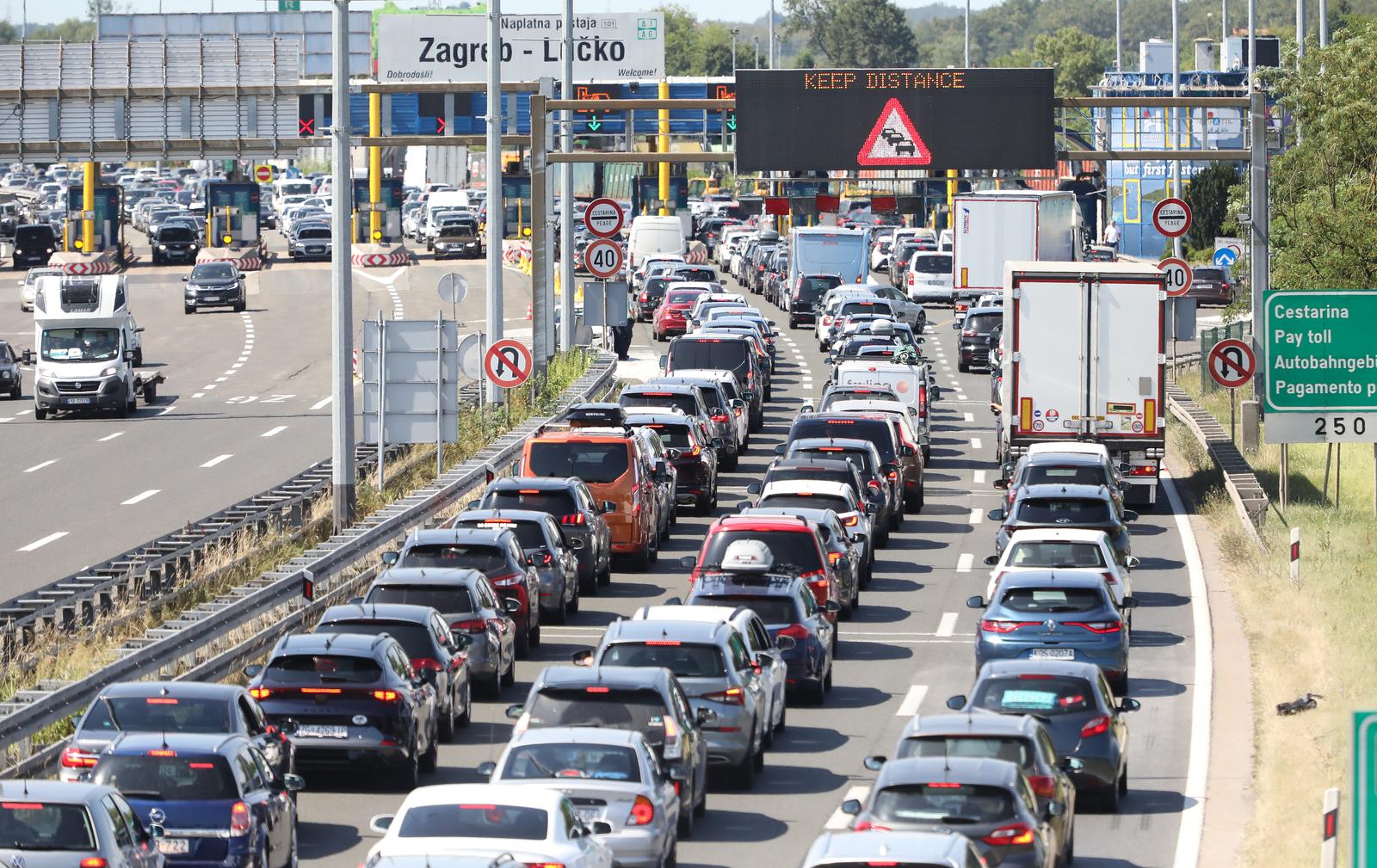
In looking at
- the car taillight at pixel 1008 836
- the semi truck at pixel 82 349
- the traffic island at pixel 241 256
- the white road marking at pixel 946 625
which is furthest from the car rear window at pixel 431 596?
the traffic island at pixel 241 256

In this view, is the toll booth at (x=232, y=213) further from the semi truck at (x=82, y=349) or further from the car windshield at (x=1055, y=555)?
the car windshield at (x=1055, y=555)

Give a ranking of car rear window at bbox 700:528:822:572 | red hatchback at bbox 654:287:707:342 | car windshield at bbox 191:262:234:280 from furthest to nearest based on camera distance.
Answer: car windshield at bbox 191:262:234:280 < red hatchback at bbox 654:287:707:342 < car rear window at bbox 700:528:822:572

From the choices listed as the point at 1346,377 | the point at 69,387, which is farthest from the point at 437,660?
the point at 69,387

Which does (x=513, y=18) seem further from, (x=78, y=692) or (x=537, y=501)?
(x=78, y=692)

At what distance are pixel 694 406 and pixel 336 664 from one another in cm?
2016

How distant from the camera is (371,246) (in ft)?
339

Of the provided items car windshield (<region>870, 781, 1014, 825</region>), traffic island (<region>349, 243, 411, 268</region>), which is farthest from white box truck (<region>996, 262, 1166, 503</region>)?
traffic island (<region>349, 243, 411, 268</region>)

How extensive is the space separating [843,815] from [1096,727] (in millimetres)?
2045

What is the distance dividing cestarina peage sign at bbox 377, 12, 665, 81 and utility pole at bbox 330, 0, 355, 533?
174ft

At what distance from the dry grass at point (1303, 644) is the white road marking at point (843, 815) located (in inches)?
116

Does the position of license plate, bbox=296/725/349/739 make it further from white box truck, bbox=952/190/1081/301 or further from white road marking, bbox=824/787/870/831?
white box truck, bbox=952/190/1081/301

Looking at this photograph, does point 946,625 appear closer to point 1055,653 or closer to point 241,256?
point 1055,653

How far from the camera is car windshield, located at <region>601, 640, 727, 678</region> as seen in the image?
20.3 m

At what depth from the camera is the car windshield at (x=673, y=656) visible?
66.7ft
